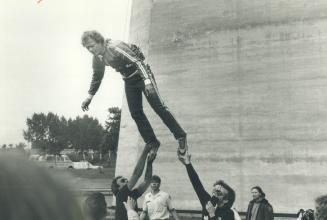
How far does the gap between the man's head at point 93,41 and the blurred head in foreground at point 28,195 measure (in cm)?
908

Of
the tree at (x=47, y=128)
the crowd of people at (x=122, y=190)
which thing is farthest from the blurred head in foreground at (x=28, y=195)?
the tree at (x=47, y=128)

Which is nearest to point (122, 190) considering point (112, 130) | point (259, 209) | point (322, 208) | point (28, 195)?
point (259, 209)

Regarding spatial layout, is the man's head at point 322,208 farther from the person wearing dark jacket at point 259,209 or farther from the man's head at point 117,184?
the man's head at point 117,184

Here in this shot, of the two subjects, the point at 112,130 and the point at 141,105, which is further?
the point at 112,130

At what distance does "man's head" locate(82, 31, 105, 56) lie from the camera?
391 inches

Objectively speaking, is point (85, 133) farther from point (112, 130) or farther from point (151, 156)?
point (151, 156)

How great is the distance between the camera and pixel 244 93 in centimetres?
1341

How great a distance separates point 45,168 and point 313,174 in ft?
A: 39.5

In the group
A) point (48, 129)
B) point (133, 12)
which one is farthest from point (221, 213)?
point (48, 129)

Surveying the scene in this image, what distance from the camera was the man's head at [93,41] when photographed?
9922 mm

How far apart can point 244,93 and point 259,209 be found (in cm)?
581

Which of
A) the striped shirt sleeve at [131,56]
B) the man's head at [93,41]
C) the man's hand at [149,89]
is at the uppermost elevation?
the man's head at [93,41]

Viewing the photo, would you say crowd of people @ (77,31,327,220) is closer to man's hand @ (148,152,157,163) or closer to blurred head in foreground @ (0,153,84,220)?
man's hand @ (148,152,157,163)

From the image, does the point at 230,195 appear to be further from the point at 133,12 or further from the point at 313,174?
the point at 133,12
